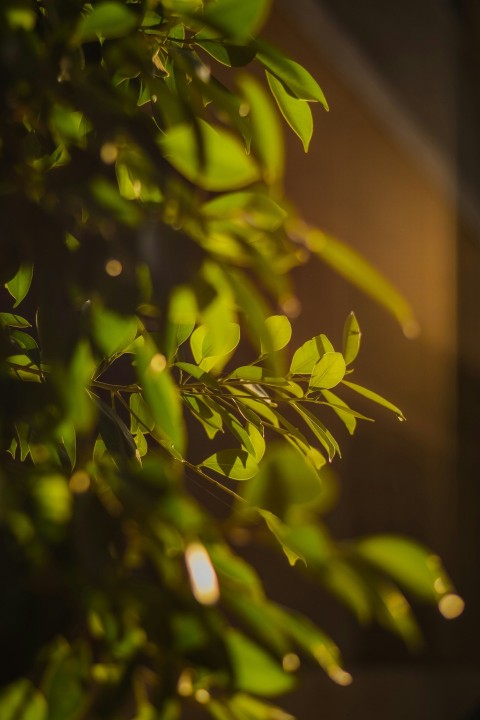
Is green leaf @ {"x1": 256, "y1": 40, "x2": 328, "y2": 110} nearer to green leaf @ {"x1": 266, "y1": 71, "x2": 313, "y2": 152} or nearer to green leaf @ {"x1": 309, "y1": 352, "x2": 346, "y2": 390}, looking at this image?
green leaf @ {"x1": 266, "y1": 71, "x2": 313, "y2": 152}

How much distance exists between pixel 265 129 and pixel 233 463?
0.22 m

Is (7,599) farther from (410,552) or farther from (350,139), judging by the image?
(350,139)

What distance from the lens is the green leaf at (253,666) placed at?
273 mm

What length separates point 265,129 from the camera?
0.35m

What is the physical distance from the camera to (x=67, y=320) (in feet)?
0.89

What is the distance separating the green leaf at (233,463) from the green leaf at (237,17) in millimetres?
242

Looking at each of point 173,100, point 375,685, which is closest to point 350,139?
point 375,685

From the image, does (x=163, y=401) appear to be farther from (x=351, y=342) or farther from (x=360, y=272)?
(x=351, y=342)

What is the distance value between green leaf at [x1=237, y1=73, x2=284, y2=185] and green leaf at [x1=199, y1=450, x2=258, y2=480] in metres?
0.19

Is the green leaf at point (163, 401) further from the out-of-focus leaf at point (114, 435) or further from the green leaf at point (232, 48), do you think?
the green leaf at point (232, 48)

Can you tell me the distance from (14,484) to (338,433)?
212 centimetres

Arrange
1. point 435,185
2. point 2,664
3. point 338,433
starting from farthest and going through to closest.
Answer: point 435,185 → point 338,433 → point 2,664

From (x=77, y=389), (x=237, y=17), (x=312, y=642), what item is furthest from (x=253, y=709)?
(x=237, y=17)

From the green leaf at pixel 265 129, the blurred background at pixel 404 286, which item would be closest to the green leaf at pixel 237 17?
the green leaf at pixel 265 129
